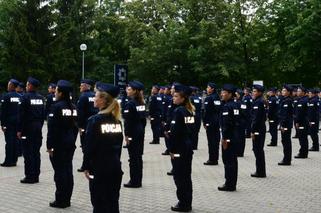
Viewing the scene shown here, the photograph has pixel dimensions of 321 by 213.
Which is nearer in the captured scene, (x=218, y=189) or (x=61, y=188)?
(x=61, y=188)

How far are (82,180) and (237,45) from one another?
29.8 m

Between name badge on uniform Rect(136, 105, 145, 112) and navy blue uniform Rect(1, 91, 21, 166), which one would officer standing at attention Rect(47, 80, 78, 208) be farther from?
navy blue uniform Rect(1, 91, 21, 166)

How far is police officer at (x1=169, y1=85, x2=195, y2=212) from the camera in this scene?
877 cm

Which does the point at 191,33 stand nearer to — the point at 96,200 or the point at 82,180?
the point at 82,180

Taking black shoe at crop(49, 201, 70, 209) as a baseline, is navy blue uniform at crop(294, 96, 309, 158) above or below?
above

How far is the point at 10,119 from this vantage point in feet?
45.1

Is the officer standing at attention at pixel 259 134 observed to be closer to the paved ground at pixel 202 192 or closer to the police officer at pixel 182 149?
the paved ground at pixel 202 192

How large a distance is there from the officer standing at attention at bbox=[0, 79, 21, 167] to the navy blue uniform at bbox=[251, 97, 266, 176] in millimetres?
6223

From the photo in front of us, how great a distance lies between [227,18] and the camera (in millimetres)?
41219

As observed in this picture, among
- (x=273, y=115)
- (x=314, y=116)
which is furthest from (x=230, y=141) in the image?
(x=273, y=115)

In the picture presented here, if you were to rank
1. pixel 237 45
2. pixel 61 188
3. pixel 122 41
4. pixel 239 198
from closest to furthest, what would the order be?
1. pixel 61 188
2. pixel 239 198
3. pixel 237 45
4. pixel 122 41

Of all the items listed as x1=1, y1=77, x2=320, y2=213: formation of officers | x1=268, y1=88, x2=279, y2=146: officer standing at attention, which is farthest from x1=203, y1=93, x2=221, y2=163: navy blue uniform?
x1=268, y1=88, x2=279, y2=146: officer standing at attention

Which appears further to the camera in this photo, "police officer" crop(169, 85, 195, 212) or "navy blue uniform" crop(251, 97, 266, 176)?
"navy blue uniform" crop(251, 97, 266, 176)

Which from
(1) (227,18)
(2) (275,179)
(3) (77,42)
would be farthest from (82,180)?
(3) (77,42)
